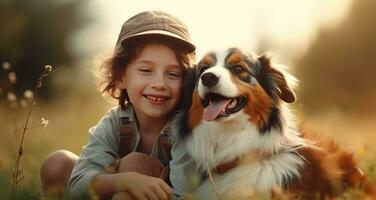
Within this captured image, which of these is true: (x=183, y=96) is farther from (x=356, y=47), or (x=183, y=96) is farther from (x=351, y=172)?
(x=356, y=47)

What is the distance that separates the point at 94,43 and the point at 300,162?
1242 cm

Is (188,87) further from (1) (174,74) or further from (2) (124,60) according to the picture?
(2) (124,60)

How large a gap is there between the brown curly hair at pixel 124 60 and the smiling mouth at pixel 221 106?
570 mm

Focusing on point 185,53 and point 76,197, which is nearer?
point 76,197

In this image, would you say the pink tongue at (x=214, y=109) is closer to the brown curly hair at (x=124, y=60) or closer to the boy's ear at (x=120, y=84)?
the brown curly hair at (x=124, y=60)

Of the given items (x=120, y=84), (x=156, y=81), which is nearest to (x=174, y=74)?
(x=156, y=81)

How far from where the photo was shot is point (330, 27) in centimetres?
1644

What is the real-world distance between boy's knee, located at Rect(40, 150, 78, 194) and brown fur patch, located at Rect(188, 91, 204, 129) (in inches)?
47.4

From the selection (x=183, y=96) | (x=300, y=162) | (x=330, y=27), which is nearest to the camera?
(x=300, y=162)

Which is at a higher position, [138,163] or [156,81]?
[156,81]

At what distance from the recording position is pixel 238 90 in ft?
15.1

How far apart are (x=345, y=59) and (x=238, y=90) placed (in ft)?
42.2

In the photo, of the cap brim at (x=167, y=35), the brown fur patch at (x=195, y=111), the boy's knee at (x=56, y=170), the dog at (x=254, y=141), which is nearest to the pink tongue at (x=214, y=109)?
the dog at (x=254, y=141)

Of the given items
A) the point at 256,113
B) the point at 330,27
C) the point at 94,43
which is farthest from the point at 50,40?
the point at 256,113
